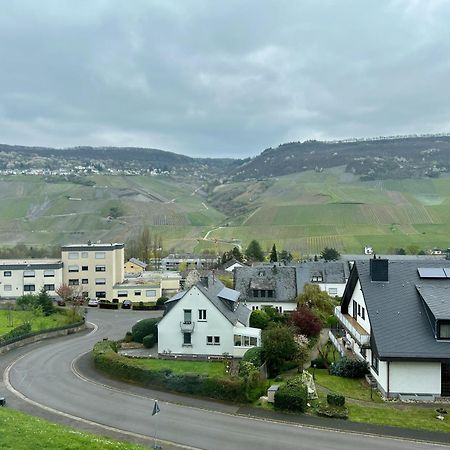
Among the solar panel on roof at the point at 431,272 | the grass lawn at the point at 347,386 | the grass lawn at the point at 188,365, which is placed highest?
the solar panel on roof at the point at 431,272

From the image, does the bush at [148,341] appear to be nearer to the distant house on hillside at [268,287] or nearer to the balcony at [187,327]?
the balcony at [187,327]

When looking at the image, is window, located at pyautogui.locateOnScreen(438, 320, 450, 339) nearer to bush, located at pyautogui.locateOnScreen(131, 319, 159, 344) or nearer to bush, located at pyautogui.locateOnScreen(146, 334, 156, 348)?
bush, located at pyautogui.locateOnScreen(146, 334, 156, 348)

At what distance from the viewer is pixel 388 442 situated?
70.1 feet

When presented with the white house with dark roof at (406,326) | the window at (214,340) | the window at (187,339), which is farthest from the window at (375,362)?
the window at (187,339)

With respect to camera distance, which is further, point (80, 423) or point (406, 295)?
point (406, 295)

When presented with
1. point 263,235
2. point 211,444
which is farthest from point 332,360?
point 263,235

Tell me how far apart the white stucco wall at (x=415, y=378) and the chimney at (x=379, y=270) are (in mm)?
6572

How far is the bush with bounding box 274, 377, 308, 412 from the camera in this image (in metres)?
25.0

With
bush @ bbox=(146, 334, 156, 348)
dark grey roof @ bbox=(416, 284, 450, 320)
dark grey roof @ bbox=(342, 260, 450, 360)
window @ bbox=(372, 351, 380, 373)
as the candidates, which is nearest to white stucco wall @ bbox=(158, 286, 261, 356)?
bush @ bbox=(146, 334, 156, 348)

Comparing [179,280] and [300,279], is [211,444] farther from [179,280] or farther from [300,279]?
[179,280]

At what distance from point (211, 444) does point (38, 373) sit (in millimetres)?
17787

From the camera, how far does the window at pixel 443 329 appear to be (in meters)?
27.5

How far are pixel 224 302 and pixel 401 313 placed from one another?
17071mm

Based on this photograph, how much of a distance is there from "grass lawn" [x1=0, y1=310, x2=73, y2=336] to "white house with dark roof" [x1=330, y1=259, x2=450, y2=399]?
33.6 metres
